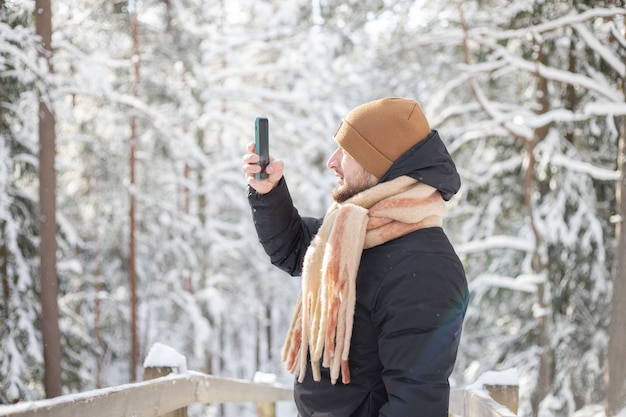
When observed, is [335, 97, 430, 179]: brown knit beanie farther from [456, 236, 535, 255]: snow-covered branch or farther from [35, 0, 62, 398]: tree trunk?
[456, 236, 535, 255]: snow-covered branch

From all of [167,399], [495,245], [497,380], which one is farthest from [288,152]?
[167,399]

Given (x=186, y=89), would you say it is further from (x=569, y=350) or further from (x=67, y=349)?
(x=569, y=350)

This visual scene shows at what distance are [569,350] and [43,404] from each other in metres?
10.3

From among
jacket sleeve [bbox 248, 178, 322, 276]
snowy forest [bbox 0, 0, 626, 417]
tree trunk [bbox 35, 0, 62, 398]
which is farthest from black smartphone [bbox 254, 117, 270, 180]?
tree trunk [bbox 35, 0, 62, 398]

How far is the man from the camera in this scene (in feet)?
6.54

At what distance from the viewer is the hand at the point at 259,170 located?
96.2 inches

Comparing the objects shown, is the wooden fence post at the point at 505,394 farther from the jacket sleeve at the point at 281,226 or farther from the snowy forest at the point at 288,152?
the snowy forest at the point at 288,152

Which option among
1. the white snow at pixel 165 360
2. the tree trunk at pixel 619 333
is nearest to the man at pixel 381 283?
the white snow at pixel 165 360

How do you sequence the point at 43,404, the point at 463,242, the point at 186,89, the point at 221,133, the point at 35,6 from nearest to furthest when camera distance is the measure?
the point at 43,404
the point at 35,6
the point at 463,242
the point at 186,89
the point at 221,133

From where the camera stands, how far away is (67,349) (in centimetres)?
1069

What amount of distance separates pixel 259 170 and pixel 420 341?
0.87 m

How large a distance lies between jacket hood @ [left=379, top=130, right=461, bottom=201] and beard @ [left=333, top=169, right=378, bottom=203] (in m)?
0.09

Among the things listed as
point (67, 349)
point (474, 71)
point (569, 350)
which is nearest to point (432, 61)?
point (474, 71)

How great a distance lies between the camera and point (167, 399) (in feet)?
9.82
